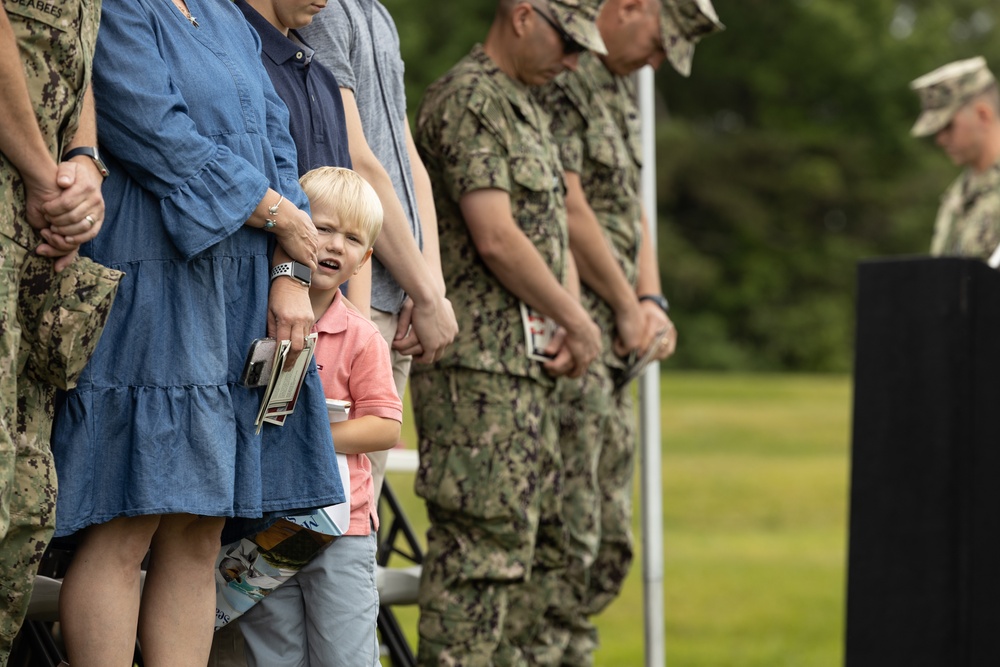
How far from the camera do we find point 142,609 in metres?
2.37

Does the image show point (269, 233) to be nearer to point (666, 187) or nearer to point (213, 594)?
point (213, 594)

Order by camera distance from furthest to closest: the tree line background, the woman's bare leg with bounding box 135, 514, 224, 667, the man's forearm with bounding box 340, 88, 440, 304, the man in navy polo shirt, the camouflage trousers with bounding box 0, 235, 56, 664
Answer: the tree line background < the man's forearm with bounding box 340, 88, 440, 304 < the man in navy polo shirt < the woman's bare leg with bounding box 135, 514, 224, 667 < the camouflage trousers with bounding box 0, 235, 56, 664

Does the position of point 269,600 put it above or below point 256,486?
below

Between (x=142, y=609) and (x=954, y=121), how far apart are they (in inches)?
214

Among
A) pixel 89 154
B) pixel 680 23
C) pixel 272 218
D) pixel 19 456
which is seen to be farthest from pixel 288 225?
pixel 680 23

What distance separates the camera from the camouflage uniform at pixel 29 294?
205 centimetres

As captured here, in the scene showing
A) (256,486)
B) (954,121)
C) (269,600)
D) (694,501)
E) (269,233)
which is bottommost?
(694,501)

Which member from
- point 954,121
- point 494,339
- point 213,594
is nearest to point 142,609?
point 213,594

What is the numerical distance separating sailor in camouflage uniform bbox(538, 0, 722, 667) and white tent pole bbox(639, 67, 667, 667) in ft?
0.23

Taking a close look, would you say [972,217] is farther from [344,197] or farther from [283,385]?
[283,385]

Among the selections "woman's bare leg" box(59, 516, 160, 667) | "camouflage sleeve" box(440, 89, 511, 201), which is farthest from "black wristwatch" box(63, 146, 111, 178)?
Answer: "camouflage sleeve" box(440, 89, 511, 201)

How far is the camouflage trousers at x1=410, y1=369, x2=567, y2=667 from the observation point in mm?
3684

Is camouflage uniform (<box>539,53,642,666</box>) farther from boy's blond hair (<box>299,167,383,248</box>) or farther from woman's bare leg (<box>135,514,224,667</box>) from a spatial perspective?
woman's bare leg (<box>135,514,224,667</box>)

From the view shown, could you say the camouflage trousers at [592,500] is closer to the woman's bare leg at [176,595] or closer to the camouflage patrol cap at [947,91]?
the woman's bare leg at [176,595]
